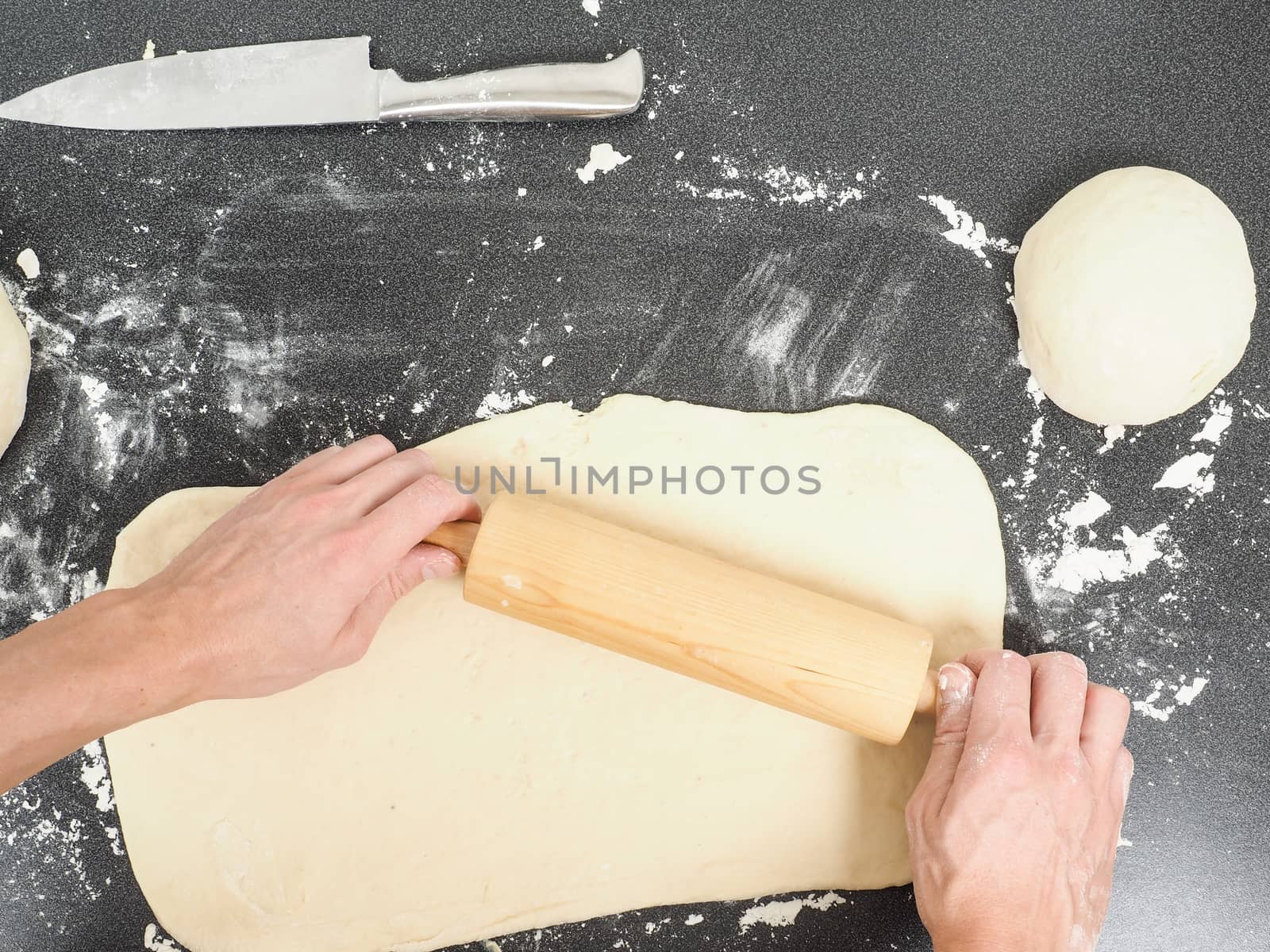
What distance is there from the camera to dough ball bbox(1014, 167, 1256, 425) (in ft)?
4.14

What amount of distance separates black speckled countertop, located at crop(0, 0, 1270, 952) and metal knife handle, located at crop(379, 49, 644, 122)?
0.05 m

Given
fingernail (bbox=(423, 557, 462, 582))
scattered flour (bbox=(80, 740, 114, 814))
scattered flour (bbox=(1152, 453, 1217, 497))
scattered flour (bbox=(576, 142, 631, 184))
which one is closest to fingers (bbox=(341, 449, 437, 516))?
fingernail (bbox=(423, 557, 462, 582))

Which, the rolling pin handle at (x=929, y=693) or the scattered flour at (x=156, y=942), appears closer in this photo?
the rolling pin handle at (x=929, y=693)

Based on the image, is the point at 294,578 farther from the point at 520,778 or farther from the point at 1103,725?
the point at 1103,725

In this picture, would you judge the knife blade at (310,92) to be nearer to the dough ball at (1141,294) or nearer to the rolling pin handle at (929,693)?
the dough ball at (1141,294)

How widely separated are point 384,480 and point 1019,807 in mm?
1024

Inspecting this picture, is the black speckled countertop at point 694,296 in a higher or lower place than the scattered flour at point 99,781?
higher

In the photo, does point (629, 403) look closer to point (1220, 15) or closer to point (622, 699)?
point (622, 699)

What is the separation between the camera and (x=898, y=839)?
1376 millimetres

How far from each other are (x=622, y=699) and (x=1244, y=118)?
4.69 ft

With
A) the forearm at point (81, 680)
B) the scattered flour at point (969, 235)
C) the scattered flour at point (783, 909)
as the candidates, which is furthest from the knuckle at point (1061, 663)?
the forearm at point (81, 680)

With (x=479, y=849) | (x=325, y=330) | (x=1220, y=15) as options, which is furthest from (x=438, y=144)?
(x=1220, y=15)

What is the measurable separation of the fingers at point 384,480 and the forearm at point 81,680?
0.30 meters

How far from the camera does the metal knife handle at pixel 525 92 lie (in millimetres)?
1413
